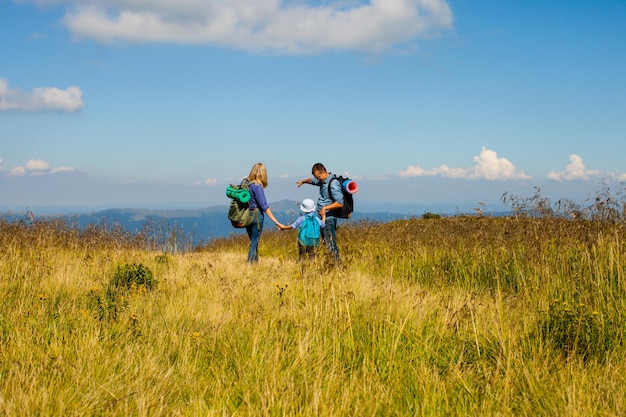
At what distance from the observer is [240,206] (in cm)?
1002

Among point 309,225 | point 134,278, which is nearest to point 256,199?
point 309,225

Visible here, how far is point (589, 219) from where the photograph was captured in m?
A: 7.60

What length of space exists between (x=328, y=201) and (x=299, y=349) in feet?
19.3

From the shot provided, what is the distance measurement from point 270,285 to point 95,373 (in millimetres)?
3367

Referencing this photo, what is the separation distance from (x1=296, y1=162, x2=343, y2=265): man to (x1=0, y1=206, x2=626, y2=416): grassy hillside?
269 centimetres

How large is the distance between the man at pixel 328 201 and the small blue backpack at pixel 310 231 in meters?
0.16

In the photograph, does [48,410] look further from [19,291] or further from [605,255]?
[605,255]

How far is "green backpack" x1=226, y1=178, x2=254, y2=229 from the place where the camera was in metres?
9.83

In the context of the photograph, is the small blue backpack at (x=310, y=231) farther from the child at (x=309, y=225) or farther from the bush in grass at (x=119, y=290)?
the bush in grass at (x=119, y=290)

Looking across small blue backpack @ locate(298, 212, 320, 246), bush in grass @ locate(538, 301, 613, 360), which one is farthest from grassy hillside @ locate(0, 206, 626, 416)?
small blue backpack @ locate(298, 212, 320, 246)

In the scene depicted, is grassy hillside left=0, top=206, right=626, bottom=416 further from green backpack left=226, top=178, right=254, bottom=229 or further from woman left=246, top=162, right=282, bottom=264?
woman left=246, top=162, right=282, bottom=264

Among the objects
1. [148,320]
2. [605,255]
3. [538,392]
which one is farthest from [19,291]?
[605,255]

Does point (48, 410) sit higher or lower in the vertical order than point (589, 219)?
lower

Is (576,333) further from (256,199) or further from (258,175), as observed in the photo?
(258,175)
